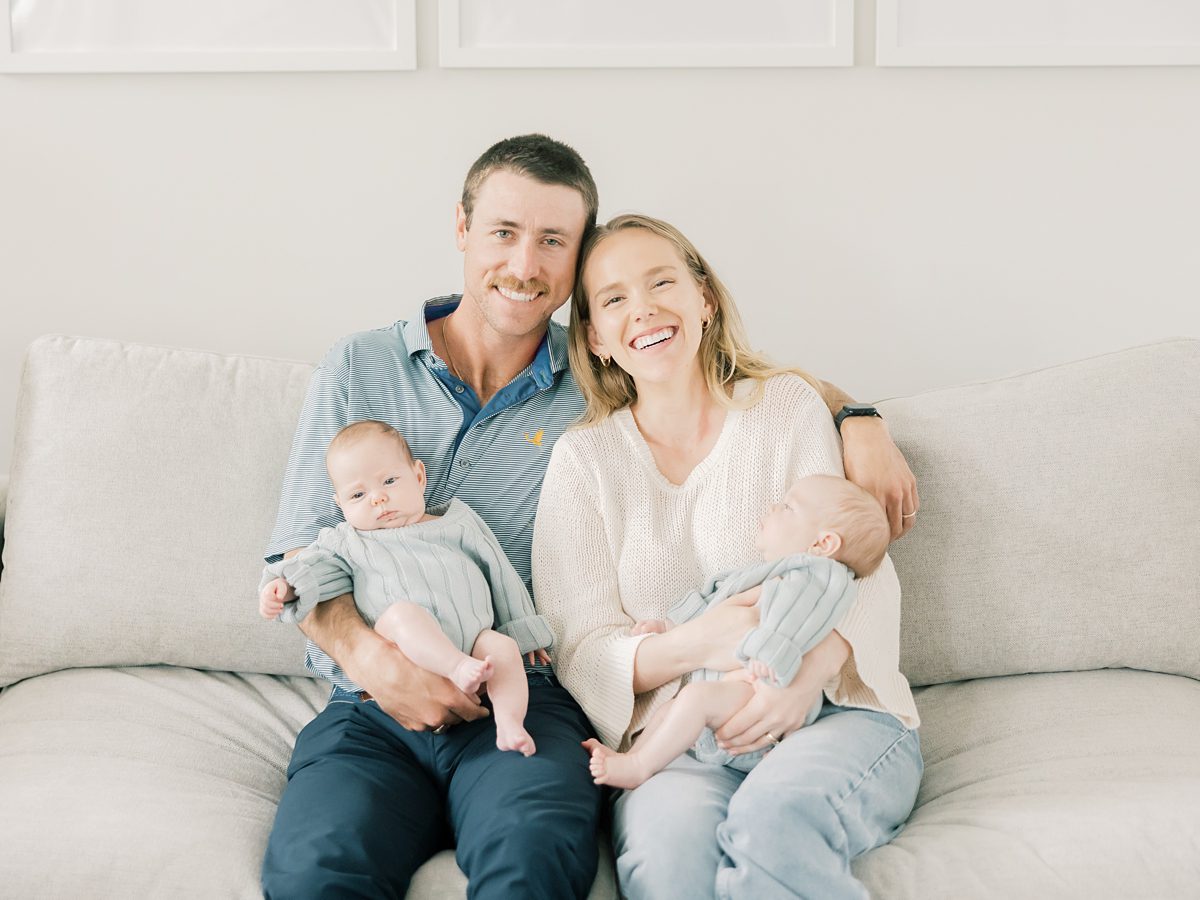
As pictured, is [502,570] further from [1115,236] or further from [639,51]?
[1115,236]

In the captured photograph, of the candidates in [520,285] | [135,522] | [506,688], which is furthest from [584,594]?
[135,522]

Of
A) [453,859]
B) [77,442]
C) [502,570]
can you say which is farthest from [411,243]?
[453,859]

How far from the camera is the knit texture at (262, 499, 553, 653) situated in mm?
1629

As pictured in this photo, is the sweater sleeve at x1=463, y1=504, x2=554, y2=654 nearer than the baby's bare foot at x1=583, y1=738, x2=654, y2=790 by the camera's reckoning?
No

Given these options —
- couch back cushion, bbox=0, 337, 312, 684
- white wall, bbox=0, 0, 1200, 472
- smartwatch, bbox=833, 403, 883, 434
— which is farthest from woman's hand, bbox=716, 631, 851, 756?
white wall, bbox=0, 0, 1200, 472

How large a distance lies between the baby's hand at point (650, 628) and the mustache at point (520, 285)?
0.60 meters

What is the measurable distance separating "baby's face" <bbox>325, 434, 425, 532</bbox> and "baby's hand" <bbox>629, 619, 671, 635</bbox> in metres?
0.39

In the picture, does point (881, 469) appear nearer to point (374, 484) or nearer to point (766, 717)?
point (766, 717)

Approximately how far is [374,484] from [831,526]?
690mm

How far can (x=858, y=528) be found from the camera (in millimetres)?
1613

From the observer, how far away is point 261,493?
1.96 metres

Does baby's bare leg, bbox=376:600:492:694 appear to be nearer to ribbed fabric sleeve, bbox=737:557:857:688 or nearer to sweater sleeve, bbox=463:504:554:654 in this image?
sweater sleeve, bbox=463:504:554:654

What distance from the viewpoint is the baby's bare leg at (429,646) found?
153 centimetres

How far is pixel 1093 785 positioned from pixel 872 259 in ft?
4.20
